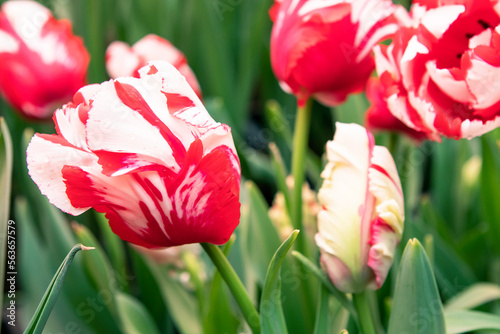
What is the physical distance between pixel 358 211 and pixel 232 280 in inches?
3.6

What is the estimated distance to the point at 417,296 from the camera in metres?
0.35

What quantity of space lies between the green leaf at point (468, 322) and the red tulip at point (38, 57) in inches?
22.3

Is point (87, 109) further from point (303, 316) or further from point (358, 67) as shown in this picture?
point (303, 316)

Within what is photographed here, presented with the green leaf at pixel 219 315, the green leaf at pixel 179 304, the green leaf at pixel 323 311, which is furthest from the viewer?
the green leaf at pixel 179 304

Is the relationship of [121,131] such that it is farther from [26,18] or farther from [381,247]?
[26,18]

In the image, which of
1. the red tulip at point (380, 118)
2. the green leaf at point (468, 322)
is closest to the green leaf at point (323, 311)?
the green leaf at point (468, 322)

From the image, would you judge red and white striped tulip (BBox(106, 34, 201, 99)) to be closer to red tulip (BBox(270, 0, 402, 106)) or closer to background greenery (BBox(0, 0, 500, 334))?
background greenery (BBox(0, 0, 500, 334))

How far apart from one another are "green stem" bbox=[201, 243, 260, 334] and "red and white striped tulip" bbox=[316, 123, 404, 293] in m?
0.06

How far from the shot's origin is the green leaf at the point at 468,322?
41 centimetres

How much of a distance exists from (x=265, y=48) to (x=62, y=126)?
0.98 m

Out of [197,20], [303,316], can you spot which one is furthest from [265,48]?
[303,316]

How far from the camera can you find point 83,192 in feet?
0.94

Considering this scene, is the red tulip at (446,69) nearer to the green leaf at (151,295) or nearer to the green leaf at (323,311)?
the green leaf at (323,311)

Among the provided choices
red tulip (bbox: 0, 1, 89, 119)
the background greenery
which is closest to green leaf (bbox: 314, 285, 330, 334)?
the background greenery
